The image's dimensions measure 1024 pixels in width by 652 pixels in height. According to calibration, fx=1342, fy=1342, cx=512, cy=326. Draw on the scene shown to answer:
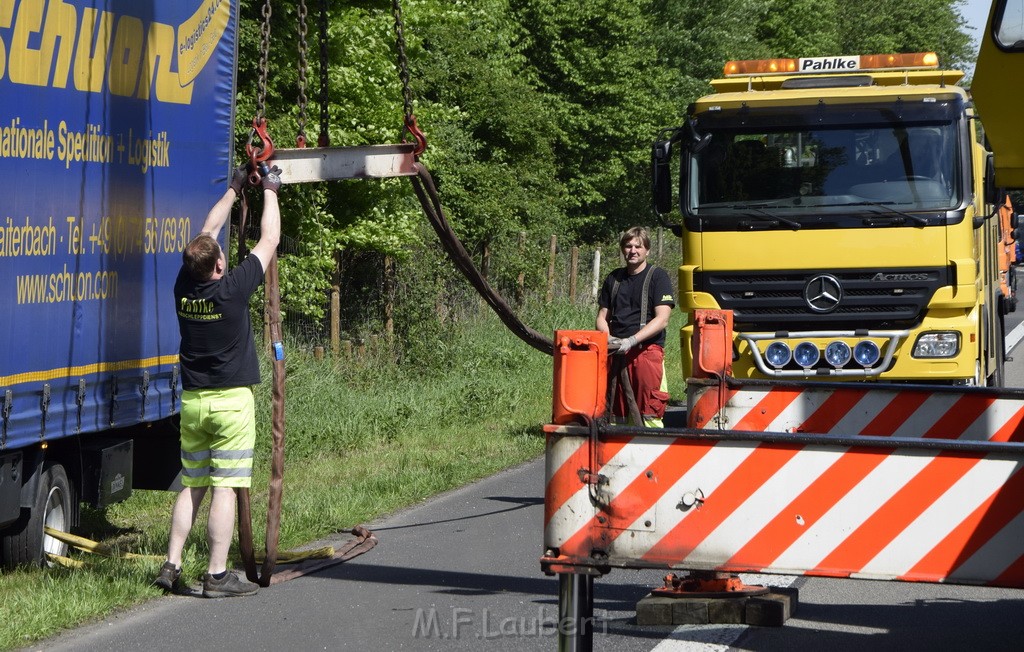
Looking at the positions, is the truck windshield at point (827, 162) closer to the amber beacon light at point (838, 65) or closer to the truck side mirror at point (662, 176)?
the truck side mirror at point (662, 176)

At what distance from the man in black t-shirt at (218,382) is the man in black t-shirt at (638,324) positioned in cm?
294

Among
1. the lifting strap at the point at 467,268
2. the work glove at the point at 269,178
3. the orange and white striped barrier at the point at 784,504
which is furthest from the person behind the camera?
the work glove at the point at 269,178

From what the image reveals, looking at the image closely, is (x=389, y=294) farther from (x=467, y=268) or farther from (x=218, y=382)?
(x=467, y=268)

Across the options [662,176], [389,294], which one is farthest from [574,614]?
[389,294]

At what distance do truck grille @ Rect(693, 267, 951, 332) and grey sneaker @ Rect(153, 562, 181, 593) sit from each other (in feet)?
17.6

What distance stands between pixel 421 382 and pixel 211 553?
398 inches

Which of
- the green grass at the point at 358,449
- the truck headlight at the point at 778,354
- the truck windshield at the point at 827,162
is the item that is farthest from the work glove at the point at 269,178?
the truck headlight at the point at 778,354

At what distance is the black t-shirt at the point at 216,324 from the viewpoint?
6.80 m

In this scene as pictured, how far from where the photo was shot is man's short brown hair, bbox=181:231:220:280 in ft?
21.9

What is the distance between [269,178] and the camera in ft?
21.8

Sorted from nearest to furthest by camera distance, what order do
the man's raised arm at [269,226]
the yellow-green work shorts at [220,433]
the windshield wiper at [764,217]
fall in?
the man's raised arm at [269,226]
the yellow-green work shorts at [220,433]
the windshield wiper at [764,217]

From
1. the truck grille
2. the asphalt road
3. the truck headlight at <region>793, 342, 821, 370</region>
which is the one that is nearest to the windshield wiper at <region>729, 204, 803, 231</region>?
the truck grille

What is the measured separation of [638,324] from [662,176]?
2187mm

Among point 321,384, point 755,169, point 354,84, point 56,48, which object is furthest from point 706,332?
point 354,84
